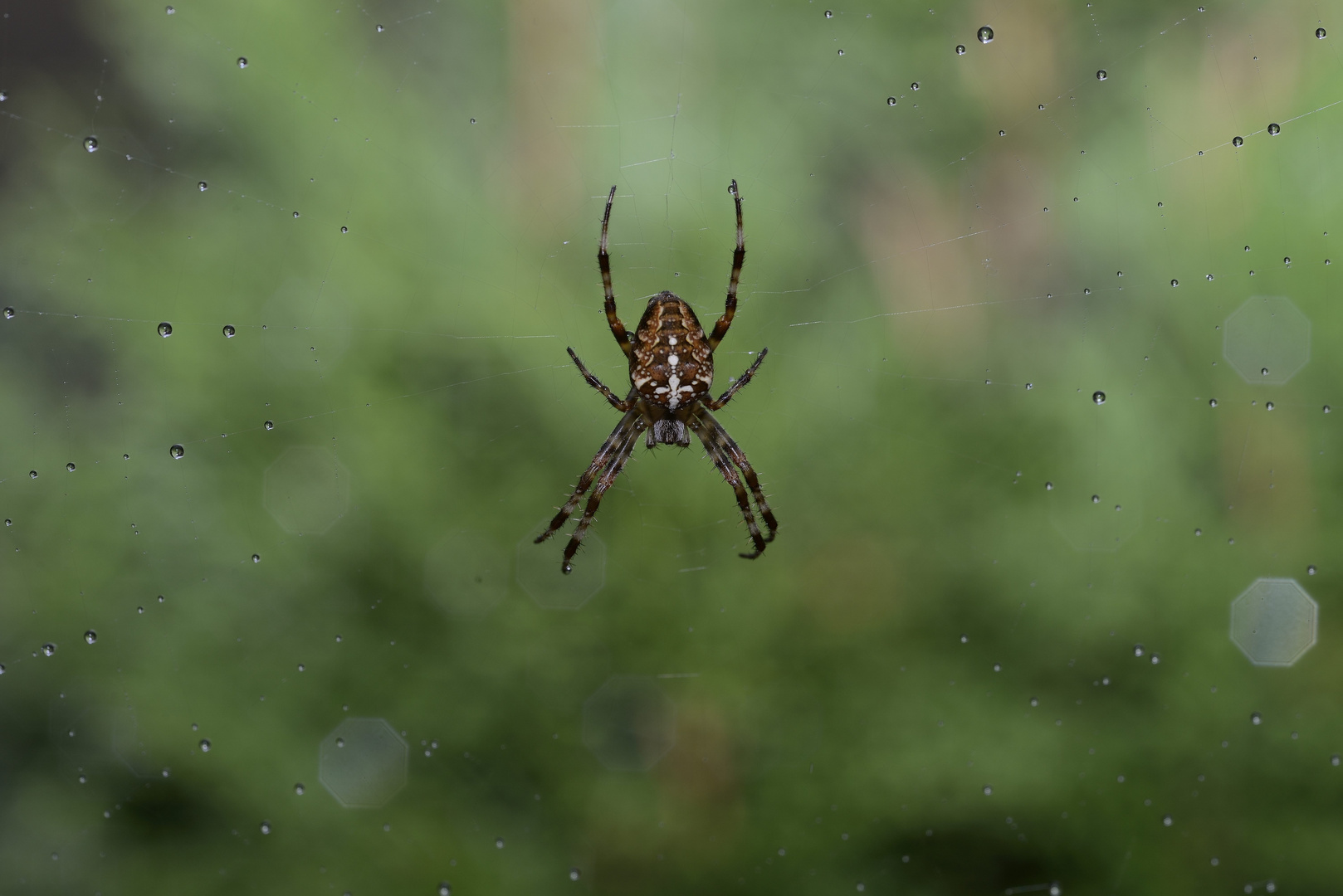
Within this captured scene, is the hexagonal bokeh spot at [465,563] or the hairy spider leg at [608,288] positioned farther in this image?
the hexagonal bokeh spot at [465,563]

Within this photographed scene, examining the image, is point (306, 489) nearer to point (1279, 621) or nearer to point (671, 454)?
point (671, 454)

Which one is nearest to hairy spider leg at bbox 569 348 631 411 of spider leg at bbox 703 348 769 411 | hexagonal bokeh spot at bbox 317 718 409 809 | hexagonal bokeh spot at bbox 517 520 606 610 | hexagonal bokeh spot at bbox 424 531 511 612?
spider leg at bbox 703 348 769 411

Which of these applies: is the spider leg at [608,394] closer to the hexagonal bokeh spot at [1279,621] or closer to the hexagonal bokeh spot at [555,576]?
the hexagonal bokeh spot at [555,576]

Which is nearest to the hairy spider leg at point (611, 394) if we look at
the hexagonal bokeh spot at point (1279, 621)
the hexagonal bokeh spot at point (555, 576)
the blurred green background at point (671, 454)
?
the blurred green background at point (671, 454)

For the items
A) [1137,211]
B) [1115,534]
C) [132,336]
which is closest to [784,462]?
[1115,534]

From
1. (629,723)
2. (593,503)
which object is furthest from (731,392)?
(629,723)

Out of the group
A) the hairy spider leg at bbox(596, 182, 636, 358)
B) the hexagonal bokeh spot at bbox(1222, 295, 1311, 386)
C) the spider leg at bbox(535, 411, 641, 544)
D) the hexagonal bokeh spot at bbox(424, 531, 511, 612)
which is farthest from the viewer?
the hexagonal bokeh spot at bbox(424, 531, 511, 612)

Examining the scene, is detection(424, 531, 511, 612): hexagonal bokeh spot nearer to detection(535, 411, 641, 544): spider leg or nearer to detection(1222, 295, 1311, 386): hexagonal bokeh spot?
detection(535, 411, 641, 544): spider leg
